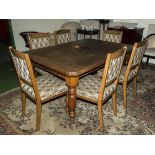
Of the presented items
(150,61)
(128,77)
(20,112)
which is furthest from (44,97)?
(150,61)

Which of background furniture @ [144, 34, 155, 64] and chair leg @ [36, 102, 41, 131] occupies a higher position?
background furniture @ [144, 34, 155, 64]

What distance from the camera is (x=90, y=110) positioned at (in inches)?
102

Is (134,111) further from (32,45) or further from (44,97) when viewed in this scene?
(32,45)

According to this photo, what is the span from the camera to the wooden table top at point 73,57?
1.98 metres

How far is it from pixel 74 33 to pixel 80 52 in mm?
3053

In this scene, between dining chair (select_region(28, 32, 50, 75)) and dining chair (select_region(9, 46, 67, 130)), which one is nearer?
dining chair (select_region(9, 46, 67, 130))

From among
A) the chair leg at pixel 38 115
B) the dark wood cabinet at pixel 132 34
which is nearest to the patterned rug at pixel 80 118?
the chair leg at pixel 38 115

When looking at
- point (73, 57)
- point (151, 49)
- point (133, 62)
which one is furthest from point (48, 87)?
point (151, 49)

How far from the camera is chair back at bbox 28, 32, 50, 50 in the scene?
118 inches

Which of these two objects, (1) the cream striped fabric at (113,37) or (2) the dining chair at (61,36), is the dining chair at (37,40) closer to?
(2) the dining chair at (61,36)

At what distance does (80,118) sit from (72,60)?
802 millimetres

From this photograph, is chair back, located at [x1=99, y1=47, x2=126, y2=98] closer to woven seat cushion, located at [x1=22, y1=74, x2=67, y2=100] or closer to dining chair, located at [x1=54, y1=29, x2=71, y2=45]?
woven seat cushion, located at [x1=22, y1=74, x2=67, y2=100]

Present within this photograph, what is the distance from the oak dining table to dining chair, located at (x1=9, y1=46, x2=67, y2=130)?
7.5 inches

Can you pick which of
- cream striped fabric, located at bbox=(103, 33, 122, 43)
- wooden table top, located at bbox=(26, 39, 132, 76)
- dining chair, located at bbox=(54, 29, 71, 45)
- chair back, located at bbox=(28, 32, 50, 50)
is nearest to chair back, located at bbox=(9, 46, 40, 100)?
wooden table top, located at bbox=(26, 39, 132, 76)
